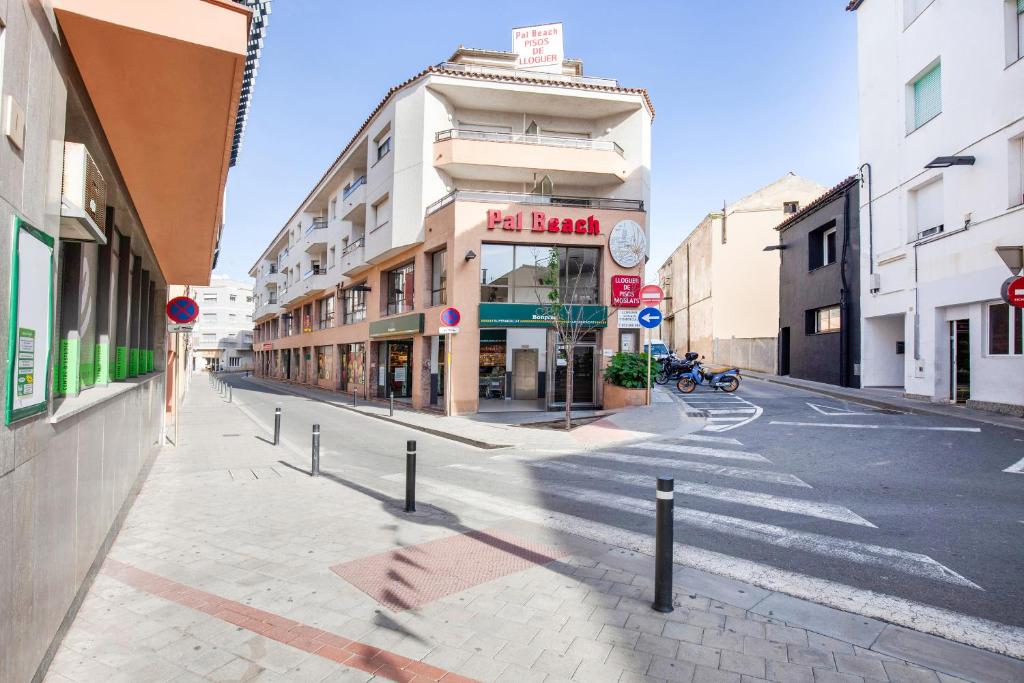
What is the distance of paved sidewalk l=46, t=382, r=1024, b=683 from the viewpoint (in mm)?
3242

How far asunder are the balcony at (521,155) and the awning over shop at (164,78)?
13674 mm

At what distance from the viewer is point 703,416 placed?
14570 mm

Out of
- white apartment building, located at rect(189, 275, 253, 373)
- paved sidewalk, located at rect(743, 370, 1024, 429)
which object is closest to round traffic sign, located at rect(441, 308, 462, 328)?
paved sidewalk, located at rect(743, 370, 1024, 429)

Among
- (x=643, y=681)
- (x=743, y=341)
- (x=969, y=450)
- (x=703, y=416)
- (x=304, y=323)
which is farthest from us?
(x=304, y=323)

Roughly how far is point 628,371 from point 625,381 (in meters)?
0.33

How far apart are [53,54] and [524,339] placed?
1934 centimetres

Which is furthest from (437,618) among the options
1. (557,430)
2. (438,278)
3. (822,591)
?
(438,278)

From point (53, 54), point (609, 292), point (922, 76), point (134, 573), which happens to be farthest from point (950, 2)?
point (134, 573)

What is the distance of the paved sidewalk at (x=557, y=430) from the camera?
11.8 metres

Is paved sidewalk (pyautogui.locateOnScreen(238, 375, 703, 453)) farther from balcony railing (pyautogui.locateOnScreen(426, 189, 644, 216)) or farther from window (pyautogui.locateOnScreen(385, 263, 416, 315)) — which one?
balcony railing (pyautogui.locateOnScreen(426, 189, 644, 216))

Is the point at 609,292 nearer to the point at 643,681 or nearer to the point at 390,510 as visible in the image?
the point at 390,510

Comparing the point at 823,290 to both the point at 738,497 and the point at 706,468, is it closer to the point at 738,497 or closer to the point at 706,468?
the point at 706,468

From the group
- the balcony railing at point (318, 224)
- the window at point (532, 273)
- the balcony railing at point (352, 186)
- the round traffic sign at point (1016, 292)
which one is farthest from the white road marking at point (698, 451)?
the balcony railing at point (318, 224)

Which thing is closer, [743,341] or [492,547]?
[492,547]
